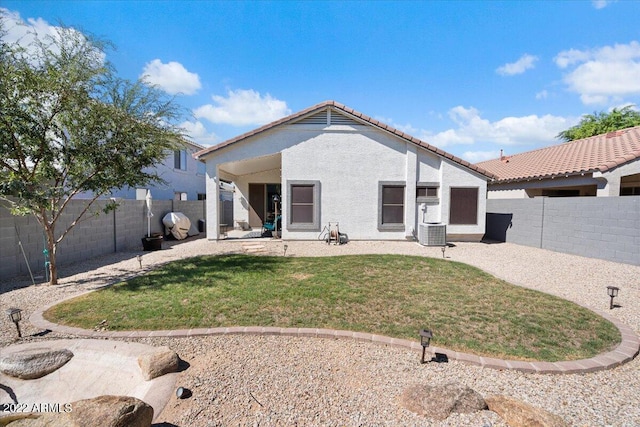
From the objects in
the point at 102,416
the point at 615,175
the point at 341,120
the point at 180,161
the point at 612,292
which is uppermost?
the point at 341,120

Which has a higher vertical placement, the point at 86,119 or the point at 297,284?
the point at 86,119

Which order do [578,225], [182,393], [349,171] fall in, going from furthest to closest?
[349,171], [578,225], [182,393]

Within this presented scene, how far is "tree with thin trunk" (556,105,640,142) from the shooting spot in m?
29.1

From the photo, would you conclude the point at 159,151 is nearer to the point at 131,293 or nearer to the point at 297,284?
the point at 131,293

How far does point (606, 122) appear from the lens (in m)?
30.3

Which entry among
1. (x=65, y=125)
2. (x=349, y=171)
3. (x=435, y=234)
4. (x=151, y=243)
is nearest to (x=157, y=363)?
(x=65, y=125)

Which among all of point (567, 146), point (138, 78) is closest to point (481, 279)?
point (138, 78)

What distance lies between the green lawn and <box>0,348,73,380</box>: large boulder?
0.90 m

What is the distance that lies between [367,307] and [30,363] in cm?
523

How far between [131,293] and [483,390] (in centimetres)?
698

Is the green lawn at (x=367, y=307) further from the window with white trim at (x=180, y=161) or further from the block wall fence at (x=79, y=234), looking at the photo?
the window with white trim at (x=180, y=161)

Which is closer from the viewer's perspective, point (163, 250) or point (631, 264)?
point (631, 264)

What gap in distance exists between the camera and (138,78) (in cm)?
837

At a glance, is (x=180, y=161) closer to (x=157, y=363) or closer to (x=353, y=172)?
(x=353, y=172)
